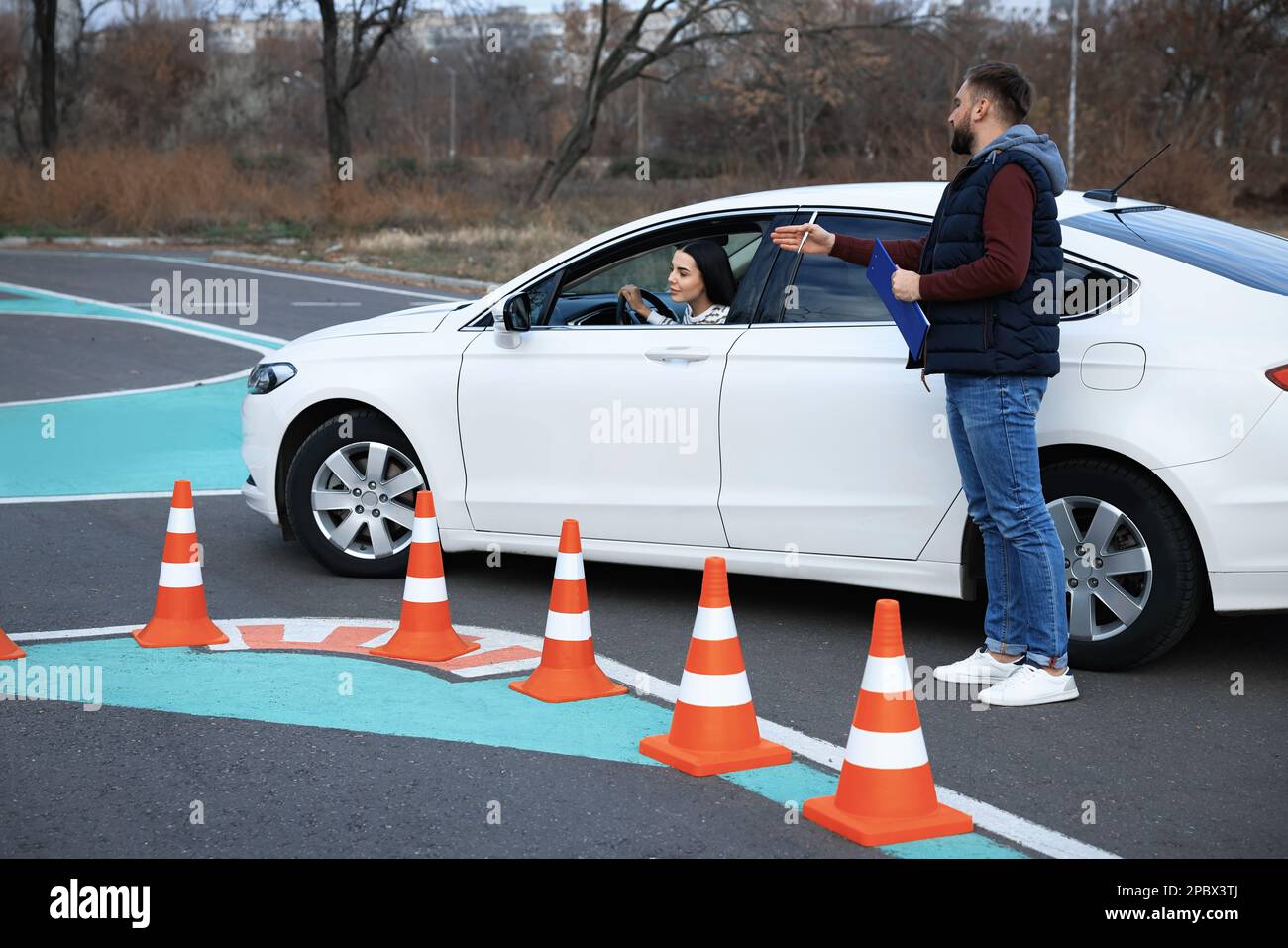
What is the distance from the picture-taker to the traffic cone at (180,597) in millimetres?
5898

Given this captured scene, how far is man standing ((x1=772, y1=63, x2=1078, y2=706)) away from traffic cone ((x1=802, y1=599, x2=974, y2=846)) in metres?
1.21

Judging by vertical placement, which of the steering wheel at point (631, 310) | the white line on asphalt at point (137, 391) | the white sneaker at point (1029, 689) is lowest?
the white sneaker at point (1029, 689)

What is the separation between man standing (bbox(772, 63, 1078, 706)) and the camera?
5.04 m

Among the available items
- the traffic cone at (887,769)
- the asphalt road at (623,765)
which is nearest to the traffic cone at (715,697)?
the asphalt road at (623,765)

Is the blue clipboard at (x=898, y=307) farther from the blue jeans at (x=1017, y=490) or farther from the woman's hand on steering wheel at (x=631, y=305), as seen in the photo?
the woman's hand on steering wheel at (x=631, y=305)

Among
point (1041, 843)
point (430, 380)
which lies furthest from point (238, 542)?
point (1041, 843)

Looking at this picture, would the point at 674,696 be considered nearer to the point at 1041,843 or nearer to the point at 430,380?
the point at 1041,843

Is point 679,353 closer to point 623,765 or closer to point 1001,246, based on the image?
point 1001,246

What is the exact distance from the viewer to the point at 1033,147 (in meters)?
5.04

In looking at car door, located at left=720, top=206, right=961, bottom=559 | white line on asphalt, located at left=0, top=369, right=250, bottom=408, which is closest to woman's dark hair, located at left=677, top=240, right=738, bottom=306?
car door, located at left=720, top=206, right=961, bottom=559

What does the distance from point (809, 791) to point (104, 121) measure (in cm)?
6090

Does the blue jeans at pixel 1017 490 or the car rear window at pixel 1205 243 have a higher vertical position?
the car rear window at pixel 1205 243
